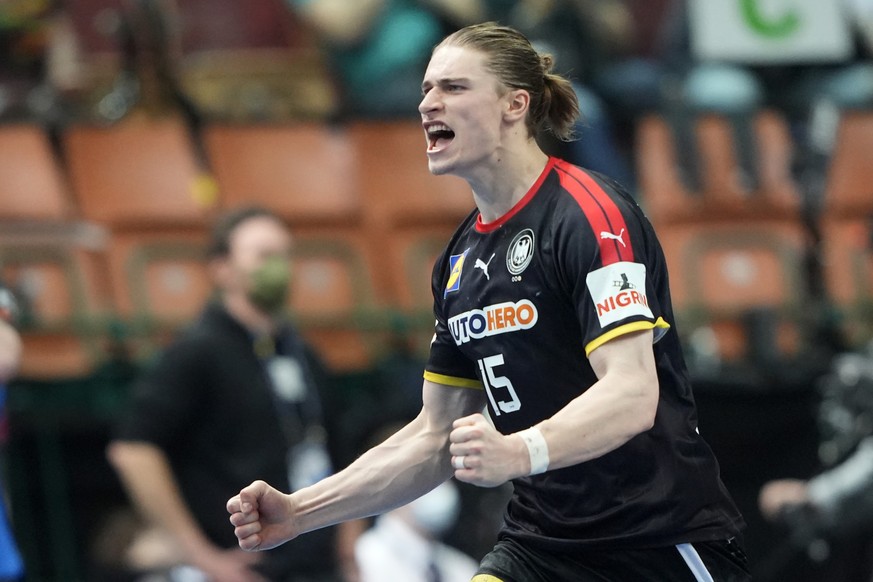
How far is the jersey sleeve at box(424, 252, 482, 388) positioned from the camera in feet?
12.2

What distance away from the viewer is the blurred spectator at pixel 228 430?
5.67 m

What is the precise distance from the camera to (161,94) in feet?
28.5

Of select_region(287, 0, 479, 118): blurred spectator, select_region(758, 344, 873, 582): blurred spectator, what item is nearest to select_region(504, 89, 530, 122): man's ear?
select_region(758, 344, 873, 582): blurred spectator

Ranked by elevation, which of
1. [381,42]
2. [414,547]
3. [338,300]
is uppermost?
[381,42]

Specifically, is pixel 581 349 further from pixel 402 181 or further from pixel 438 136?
pixel 402 181

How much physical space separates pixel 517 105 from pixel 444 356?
26.3 inches

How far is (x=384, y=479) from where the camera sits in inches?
147

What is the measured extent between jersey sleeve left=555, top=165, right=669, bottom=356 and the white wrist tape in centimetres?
30

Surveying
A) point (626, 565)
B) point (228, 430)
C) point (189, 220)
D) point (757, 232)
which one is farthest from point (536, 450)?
point (757, 232)

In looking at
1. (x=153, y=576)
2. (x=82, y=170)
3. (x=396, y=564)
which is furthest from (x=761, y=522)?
(x=82, y=170)

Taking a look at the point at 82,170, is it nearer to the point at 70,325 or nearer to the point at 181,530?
the point at 70,325

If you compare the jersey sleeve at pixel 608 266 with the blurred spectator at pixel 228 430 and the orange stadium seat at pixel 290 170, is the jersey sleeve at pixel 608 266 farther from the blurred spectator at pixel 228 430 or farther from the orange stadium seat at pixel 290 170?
the orange stadium seat at pixel 290 170

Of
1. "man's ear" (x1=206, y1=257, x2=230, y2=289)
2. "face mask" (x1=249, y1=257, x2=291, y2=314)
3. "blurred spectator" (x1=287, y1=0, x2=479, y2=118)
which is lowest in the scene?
"face mask" (x1=249, y1=257, x2=291, y2=314)

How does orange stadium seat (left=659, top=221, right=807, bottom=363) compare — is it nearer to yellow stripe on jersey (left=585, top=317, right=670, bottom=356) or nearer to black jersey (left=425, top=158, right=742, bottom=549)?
black jersey (left=425, top=158, right=742, bottom=549)
